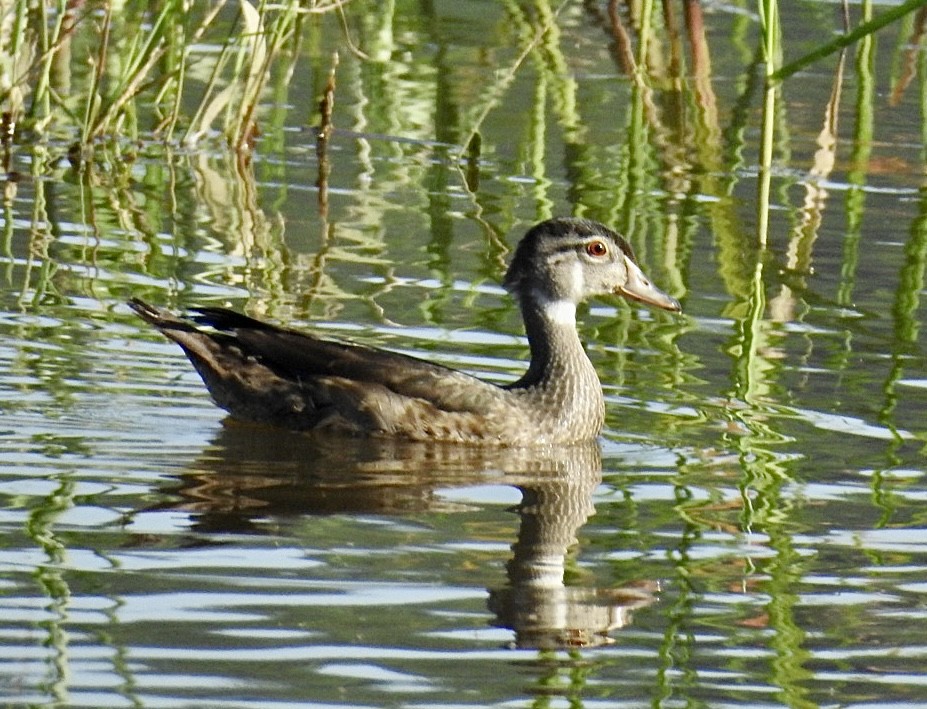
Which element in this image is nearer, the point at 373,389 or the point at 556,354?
the point at 373,389

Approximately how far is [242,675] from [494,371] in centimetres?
427

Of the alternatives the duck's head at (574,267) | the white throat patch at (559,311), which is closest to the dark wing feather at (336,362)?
the white throat patch at (559,311)

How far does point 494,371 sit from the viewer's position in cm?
941

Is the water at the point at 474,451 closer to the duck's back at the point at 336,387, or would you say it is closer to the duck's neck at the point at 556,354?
the duck's back at the point at 336,387

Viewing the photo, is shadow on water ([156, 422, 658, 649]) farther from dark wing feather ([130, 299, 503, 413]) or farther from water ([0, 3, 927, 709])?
dark wing feather ([130, 299, 503, 413])

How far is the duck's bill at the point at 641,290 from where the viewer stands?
9258 mm

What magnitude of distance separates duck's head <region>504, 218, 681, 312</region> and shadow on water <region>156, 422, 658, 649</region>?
3.21ft

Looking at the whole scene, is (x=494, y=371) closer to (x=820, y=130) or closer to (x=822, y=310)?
(x=822, y=310)

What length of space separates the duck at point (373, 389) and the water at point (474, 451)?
15 centimetres

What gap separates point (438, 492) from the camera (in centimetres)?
744

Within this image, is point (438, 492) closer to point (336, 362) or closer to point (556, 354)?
point (336, 362)

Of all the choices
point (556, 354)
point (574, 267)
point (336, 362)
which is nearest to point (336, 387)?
point (336, 362)

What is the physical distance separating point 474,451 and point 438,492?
2.94 ft

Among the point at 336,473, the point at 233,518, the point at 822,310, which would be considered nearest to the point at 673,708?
the point at 233,518
